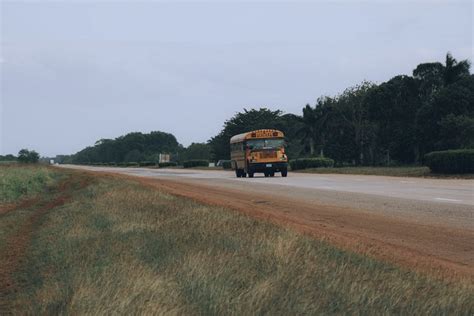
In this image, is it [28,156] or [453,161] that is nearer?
[453,161]

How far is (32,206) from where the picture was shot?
58.4ft

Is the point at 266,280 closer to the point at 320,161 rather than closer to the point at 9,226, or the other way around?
the point at 9,226

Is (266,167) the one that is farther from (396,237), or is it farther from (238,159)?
(396,237)

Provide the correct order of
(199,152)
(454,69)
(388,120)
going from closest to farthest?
1. (454,69)
2. (388,120)
3. (199,152)

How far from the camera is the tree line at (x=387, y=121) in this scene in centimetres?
5459

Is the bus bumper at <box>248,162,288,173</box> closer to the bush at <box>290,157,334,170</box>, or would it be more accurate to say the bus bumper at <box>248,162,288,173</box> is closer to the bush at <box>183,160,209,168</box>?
the bush at <box>290,157,334,170</box>

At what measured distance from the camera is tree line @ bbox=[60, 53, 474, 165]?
179 feet

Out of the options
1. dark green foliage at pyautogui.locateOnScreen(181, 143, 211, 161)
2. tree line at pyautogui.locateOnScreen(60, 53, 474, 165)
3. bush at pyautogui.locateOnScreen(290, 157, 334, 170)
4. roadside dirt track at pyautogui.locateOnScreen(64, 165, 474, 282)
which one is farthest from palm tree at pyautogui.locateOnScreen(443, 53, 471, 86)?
dark green foliage at pyautogui.locateOnScreen(181, 143, 211, 161)

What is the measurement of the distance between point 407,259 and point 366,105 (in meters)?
66.5

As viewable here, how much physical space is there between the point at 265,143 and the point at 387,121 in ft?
123

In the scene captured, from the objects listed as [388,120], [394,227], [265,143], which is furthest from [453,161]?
[388,120]

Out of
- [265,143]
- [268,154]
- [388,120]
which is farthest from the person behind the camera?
[388,120]

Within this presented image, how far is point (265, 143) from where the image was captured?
117 ft

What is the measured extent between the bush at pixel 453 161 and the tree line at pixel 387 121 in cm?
1859
